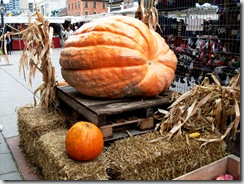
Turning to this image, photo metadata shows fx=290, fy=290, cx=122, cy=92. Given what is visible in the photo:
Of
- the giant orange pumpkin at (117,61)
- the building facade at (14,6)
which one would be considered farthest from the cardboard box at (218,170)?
the building facade at (14,6)

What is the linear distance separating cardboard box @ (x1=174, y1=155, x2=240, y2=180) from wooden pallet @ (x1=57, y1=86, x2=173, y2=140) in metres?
0.87

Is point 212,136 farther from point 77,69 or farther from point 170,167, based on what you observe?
point 77,69

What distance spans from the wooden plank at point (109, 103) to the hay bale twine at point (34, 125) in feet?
0.98

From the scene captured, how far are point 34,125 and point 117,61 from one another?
121 cm

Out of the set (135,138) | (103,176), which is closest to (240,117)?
(135,138)

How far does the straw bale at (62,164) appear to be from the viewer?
2.19 meters

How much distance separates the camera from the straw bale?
2.19 metres

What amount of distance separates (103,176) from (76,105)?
1.09 m

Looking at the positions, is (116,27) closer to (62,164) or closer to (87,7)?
(62,164)

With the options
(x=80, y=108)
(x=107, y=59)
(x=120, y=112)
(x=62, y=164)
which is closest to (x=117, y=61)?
(x=107, y=59)

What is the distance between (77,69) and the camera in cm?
308

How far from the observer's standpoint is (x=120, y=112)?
2750mm

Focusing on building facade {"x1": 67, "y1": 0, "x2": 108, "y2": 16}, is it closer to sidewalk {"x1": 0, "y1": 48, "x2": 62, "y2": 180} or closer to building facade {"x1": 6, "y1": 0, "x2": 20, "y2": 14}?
building facade {"x1": 6, "y1": 0, "x2": 20, "y2": 14}

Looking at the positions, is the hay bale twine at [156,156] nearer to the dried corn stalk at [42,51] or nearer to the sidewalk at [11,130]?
the sidewalk at [11,130]
